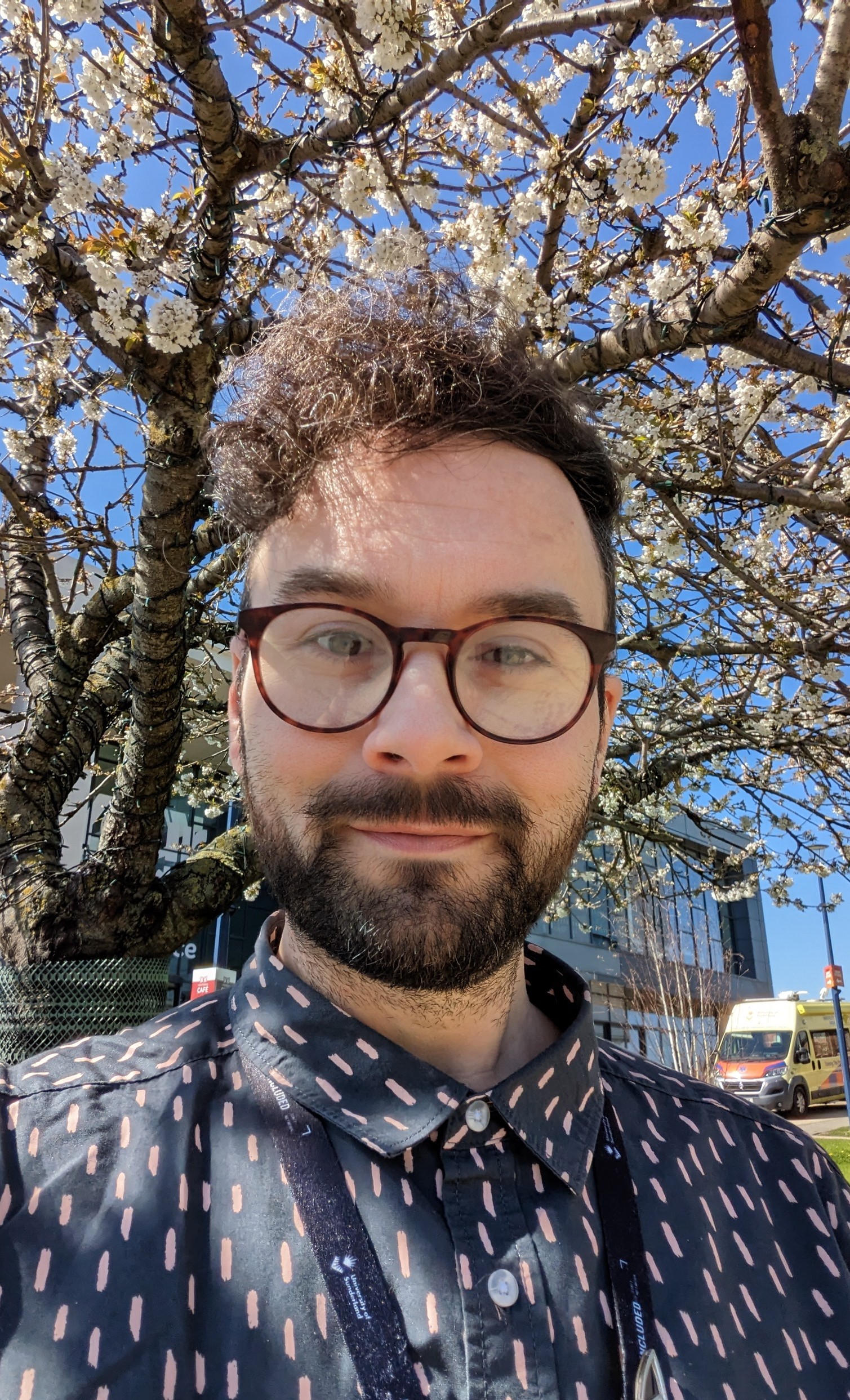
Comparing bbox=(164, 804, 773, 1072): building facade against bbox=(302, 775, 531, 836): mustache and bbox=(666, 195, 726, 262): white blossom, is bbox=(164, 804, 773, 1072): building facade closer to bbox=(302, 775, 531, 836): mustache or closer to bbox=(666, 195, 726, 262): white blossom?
bbox=(666, 195, 726, 262): white blossom

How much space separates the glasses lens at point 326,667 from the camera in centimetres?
111

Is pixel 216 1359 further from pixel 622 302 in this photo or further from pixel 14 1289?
pixel 622 302

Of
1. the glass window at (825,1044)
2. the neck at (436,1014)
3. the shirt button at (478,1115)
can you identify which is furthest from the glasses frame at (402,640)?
the glass window at (825,1044)

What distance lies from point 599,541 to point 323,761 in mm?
719

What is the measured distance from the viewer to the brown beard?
40.8 inches

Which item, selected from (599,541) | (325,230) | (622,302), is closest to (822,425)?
(622,302)

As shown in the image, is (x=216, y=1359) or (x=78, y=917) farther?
(x=78, y=917)

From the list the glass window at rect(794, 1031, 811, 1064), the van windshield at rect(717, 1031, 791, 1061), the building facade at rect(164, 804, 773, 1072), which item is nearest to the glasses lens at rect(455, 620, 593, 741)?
the building facade at rect(164, 804, 773, 1072)

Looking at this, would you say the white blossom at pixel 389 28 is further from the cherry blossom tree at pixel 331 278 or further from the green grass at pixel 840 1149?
the green grass at pixel 840 1149

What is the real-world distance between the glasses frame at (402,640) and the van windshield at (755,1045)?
1923 cm

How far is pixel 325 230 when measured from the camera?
386 cm

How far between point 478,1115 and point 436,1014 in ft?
0.44

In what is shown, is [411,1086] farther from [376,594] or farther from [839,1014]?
[839,1014]

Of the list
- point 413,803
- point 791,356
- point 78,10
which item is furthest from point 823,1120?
point 78,10
